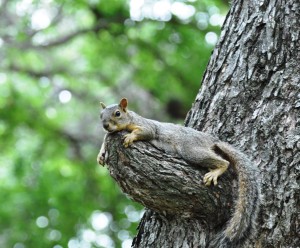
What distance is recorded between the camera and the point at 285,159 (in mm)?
4141

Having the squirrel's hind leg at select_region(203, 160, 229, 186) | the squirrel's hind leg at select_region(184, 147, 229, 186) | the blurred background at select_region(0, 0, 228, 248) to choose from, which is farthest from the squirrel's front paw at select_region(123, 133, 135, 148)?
the blurred background at select_region(0, 0, 228, 248)

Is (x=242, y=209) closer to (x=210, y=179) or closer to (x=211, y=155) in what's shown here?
(x=210, y=179)

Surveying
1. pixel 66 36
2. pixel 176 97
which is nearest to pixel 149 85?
pixel 176 97

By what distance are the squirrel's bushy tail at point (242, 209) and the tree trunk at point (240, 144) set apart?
4cm

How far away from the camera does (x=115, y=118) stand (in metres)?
4.56

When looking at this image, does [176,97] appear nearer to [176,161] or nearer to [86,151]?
[86,151]

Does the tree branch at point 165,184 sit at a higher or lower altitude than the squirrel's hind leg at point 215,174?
lower

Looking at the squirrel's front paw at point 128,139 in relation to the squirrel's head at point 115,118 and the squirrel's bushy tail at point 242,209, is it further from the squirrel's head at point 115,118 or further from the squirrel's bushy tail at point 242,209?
the squirrel's bushy tail at point 242,209

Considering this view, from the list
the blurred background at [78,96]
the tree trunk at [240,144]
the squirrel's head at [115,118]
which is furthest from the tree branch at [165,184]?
the blurred background at [78,96]

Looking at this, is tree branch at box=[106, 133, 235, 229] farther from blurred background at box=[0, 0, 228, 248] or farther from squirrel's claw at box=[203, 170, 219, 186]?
blurred background at box=[0, 0, 228, 248]

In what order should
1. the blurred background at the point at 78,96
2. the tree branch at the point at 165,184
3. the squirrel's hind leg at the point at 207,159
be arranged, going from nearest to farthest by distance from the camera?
the tree branch at the point at 165,184, the squirrel's hind leg at the point at 207,159, the blurred background at the point at 78,96

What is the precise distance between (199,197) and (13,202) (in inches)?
290

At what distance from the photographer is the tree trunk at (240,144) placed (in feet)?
13.1

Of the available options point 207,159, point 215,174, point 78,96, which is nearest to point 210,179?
point 215,174
